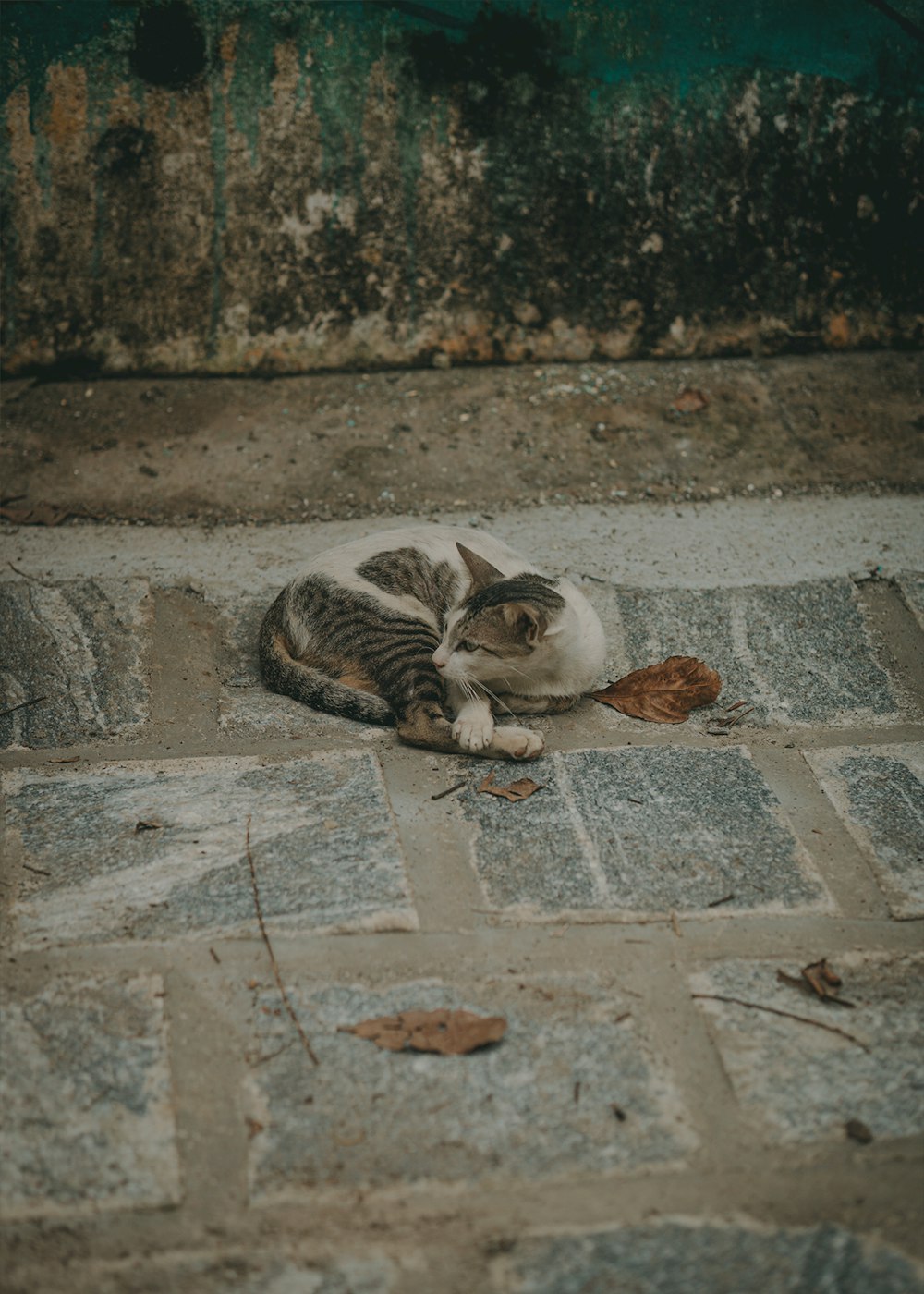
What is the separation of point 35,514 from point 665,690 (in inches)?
80.3

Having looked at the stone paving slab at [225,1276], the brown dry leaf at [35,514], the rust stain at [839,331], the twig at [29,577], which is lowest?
the stone paving slab at [225,1276]

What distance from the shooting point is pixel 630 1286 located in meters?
1.62

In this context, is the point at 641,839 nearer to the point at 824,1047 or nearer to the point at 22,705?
the point at 824,1047

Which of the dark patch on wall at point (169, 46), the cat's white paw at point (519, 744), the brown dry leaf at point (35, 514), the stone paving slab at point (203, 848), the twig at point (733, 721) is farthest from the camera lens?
the dark patch on wall at point (169, 46)

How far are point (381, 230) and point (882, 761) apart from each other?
249cm

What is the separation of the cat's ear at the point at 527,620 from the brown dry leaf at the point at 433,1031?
1197 mm

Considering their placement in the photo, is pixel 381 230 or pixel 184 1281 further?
pixel 381 230

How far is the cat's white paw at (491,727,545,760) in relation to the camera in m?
2.81

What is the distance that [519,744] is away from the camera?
111 inches

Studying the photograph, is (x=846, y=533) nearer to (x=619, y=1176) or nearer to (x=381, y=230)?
(x=381, y=230)

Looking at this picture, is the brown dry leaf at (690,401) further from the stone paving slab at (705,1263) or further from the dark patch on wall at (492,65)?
the stone paving slab at (705,1263)

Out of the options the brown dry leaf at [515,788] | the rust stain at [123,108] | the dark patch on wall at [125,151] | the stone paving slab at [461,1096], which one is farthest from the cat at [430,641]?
the rust stain at [123,108]

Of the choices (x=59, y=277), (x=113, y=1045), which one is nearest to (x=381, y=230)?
(x=59, y=277)

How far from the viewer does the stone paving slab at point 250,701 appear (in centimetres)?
287
